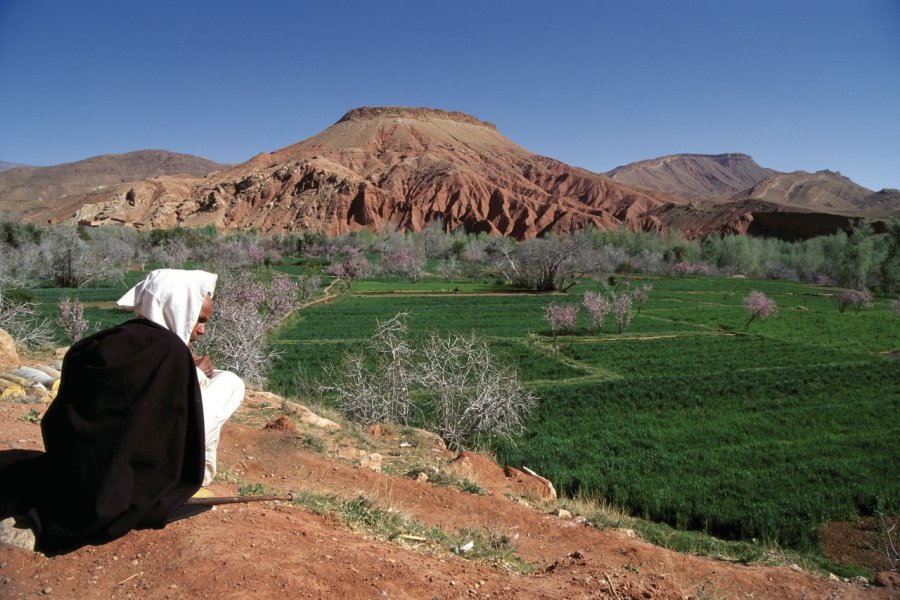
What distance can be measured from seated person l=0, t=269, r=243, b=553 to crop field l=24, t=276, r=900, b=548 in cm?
687

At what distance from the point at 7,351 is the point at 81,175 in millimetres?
187315

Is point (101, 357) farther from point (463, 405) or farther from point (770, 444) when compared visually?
point (770, 444)

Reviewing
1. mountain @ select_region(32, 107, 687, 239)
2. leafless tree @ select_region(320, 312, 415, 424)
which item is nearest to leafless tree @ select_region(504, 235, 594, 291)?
leafless tree @ select_region(320, 312, 415, 424)

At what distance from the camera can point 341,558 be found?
304 cm

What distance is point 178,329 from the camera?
3150 millimetres

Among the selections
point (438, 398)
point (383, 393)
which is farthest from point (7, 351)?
point (438, 398)

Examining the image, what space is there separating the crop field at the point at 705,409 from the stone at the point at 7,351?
5.80 meters

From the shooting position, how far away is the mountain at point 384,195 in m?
98.5

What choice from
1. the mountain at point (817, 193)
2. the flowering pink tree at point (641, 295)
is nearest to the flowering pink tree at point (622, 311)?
the flowering pink tree at point (641, 295)

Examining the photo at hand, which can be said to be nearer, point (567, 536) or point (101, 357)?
point (101, 357)

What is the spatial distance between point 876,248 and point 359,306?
56682mm

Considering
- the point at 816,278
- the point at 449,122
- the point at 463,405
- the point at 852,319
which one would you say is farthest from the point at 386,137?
the point at 463,405

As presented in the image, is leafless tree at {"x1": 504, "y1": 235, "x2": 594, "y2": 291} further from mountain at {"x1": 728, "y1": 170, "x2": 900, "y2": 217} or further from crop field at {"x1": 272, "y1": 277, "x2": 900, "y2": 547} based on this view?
mountain at {"x1": 728, "y1": 170, "x2": 900, "y2": 217}

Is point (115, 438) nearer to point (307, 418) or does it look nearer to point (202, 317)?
point (202, 317)
